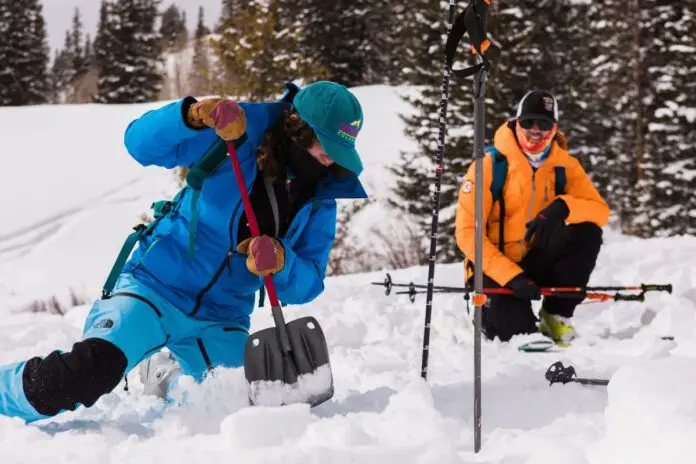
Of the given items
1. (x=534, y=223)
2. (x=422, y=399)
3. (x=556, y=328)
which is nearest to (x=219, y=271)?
(x=422, y=399)

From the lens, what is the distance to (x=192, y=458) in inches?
84.3

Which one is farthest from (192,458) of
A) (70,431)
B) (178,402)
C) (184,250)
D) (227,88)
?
(227,88)

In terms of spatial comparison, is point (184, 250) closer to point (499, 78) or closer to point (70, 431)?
point (70, 431)

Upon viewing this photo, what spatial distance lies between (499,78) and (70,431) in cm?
1741

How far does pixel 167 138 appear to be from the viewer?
303 centimetres

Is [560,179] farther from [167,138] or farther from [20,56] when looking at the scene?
[20,56]

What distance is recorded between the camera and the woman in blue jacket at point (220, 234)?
2.90 metres

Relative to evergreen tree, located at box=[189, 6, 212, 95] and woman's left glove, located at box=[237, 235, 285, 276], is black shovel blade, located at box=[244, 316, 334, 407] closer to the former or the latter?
woman's left glove, located at box=[237, 235, 285, 276]

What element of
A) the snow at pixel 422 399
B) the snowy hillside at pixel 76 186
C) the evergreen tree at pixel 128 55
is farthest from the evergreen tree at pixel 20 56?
the snow at pixel 422 399

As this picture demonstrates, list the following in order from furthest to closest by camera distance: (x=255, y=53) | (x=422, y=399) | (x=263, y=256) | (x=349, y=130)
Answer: (x=255, y=53), (x=349, y=130), (x=263, y=256), (x=422, y=399)

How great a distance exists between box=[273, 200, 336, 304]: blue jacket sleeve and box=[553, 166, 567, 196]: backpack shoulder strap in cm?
199

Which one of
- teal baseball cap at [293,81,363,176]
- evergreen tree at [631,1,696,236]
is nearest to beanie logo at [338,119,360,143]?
teal baseball cap at [293,81,363,176]

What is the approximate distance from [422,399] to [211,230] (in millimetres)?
1249

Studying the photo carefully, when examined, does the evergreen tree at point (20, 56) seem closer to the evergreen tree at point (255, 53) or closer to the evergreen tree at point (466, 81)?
the evergreen tree at point (255, 53)
